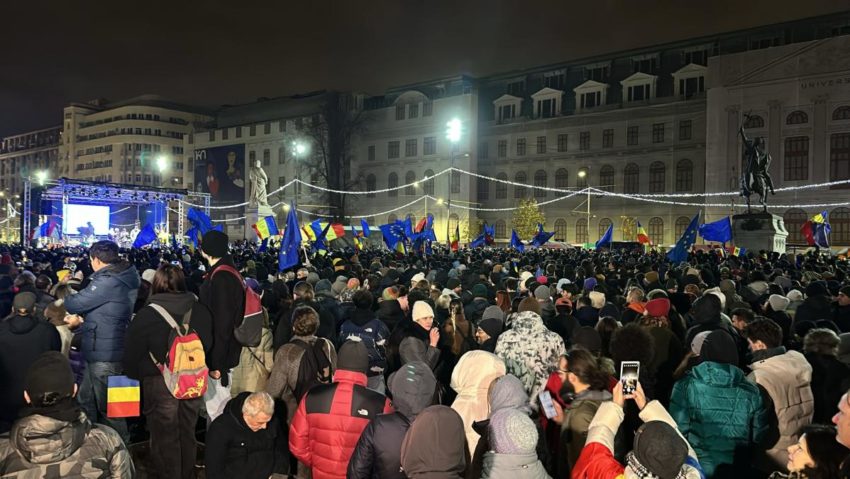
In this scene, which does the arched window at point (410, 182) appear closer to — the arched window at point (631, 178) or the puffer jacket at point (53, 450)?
the arched window at point (631, 178)

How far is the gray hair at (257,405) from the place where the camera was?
13.6 ft

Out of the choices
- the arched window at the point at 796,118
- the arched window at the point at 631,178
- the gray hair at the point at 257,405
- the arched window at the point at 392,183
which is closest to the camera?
the gray hair at the point at 257,405

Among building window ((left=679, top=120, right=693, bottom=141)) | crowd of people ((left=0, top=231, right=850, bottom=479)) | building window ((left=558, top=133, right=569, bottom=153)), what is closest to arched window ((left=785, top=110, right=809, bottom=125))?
building window ((left=679, top=120, right=693, bottom=141))

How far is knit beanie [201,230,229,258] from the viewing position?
561cm

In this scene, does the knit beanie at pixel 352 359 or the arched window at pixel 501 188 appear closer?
the knit beanie at pixel 352 359

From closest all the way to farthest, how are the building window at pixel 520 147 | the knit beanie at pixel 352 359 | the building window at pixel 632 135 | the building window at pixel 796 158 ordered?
1. the knit beanie at pixel 352 359
2. the building window at pixel 796 158
3. the building window at pixel 632 135
4. the building window at pixel 520 147

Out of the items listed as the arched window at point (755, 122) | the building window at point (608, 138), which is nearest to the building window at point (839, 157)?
the arched window at point (755, 122)

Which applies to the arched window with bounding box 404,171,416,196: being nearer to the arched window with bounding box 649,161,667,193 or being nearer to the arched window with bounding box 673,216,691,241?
the arched window with bounding box 649,161,667,193

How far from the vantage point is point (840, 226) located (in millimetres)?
43406

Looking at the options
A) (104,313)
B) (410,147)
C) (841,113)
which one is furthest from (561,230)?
(104,313)

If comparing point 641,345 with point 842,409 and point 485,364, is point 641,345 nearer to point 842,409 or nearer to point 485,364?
point 485,364

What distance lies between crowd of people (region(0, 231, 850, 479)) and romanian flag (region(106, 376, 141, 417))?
0.23 feet

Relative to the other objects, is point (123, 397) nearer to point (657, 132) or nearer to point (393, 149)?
point (657, 132)

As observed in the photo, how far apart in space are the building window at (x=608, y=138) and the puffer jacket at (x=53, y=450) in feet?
181
